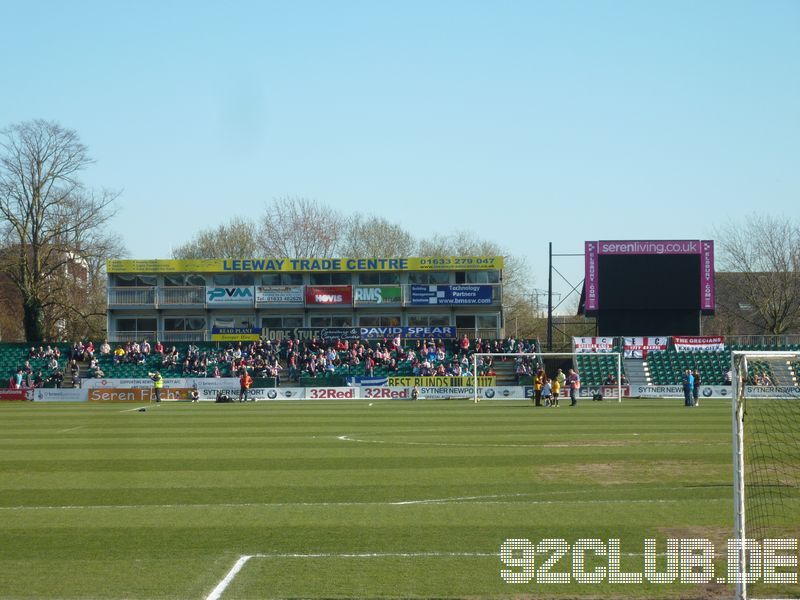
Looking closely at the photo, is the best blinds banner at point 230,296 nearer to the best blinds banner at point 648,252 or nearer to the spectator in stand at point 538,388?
the best blinds banner at point 648,252

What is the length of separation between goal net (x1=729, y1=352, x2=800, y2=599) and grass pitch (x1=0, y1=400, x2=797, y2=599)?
528mm

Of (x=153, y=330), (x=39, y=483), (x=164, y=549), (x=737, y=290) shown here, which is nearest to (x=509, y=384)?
(x=153, y=330)

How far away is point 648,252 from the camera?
185 feet

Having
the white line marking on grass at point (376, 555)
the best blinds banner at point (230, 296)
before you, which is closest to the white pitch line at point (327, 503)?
the white line marking on grass at point (376, 555)

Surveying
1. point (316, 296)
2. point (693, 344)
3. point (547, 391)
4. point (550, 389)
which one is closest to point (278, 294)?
point (316, 296)

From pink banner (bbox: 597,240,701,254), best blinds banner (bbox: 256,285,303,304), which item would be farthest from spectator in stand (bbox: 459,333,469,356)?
best blinds banner (bbox: 256,285,303,304)

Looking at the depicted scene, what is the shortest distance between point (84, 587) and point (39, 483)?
8.33 metres

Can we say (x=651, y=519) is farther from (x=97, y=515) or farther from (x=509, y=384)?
(x=509, y=384)

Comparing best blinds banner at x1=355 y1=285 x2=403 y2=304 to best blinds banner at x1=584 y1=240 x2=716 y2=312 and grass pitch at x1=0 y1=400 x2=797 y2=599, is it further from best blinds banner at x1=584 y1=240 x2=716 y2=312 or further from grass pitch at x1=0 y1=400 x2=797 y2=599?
grass pitch at x1=0 y1=400 x2=797 y2=599

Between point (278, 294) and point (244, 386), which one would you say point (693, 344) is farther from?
point (278, 294)

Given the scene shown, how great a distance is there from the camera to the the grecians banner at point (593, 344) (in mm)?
56625

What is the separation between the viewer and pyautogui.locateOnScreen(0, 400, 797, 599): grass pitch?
10648mm

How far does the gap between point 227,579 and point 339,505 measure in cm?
457

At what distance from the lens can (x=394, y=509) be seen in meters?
14.7
